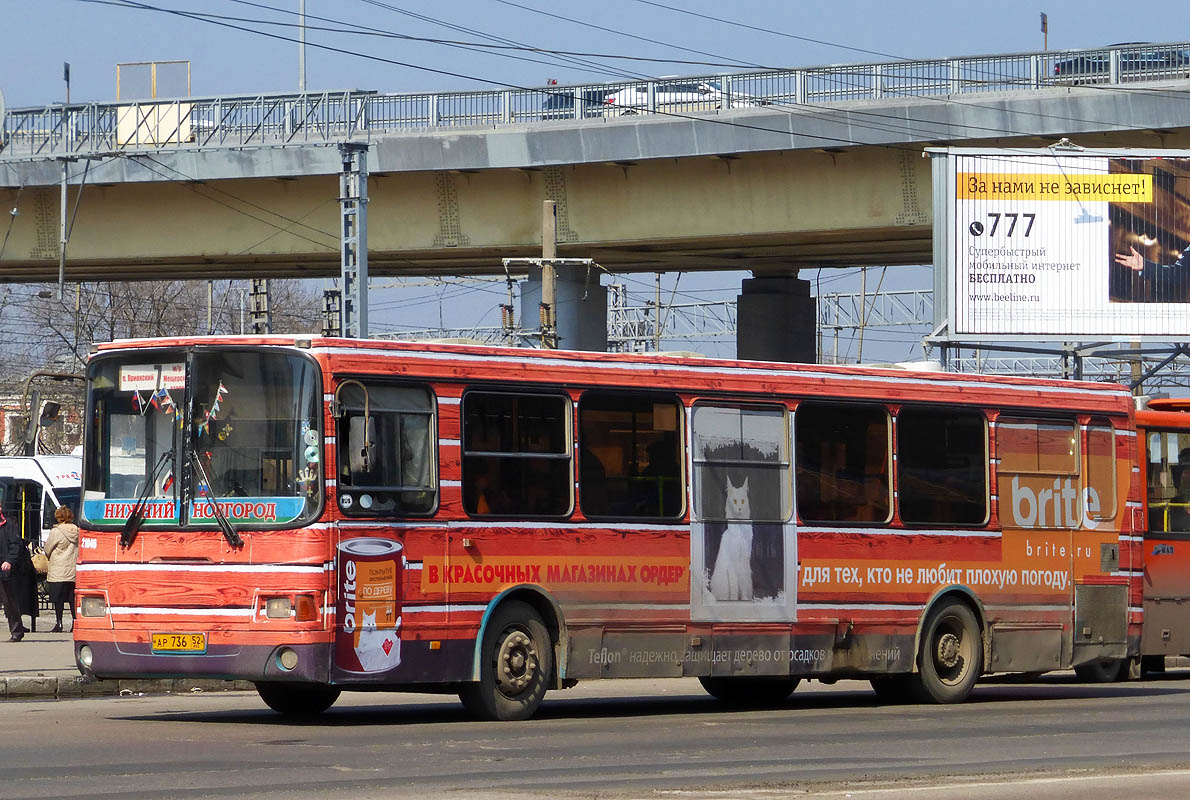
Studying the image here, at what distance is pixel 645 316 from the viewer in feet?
301

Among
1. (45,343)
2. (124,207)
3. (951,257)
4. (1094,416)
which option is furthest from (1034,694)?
(45,343)

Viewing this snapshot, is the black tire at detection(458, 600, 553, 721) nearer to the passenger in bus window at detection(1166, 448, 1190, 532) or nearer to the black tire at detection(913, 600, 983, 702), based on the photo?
the black tire at detection(913, 600, 983, 702)

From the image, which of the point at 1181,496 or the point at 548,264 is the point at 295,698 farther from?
the point at 548,264

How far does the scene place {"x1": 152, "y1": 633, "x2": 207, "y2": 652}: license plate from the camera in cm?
1388

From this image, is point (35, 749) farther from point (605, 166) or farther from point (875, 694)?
point (605, 166)

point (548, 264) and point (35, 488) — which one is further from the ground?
point (548, 264)

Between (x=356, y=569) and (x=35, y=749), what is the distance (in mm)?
2691

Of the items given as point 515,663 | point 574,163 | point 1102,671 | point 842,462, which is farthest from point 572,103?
point 515,663

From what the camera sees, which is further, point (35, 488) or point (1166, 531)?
point (35, 488)

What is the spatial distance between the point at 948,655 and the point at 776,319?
88.3 feet

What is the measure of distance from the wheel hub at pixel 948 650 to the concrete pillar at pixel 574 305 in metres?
23.9

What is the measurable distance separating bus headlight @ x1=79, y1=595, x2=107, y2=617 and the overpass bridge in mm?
21637

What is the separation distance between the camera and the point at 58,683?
699 inches

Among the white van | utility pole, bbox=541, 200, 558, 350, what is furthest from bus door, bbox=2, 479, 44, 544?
utility pole, bbox=541, 200, 558, 350
